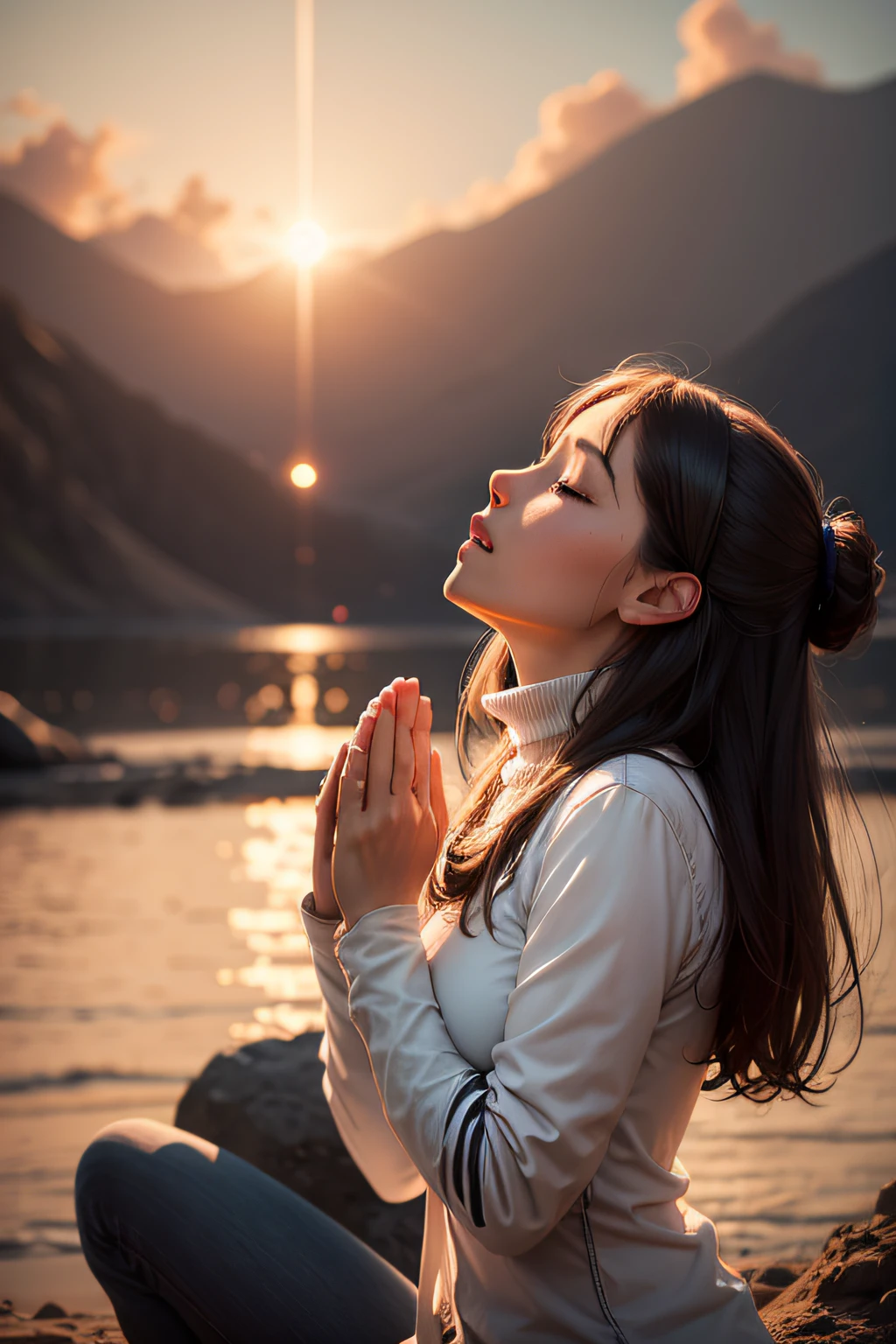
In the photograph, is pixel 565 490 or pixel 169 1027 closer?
pixel 565 490

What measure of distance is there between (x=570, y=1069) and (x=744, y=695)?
0.29 meters

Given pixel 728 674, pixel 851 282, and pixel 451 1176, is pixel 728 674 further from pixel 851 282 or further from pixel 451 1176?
pixel 851 282

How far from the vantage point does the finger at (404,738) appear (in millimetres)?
811

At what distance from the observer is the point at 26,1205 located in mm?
1851

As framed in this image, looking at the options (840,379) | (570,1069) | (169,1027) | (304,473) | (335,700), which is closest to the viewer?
(570,1069)

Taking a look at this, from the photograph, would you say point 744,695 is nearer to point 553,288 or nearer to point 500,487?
point 500,487

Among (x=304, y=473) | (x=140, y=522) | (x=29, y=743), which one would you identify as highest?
(x=140, y=522)

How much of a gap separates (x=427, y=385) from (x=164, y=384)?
434cm

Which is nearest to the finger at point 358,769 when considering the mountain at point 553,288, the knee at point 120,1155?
the knee at point 120,1155

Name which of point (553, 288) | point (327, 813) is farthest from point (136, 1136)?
point (553, 288)

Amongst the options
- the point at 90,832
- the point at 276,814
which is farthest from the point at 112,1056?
the point at 276,814

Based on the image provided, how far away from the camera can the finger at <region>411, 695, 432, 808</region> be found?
84 centimetres

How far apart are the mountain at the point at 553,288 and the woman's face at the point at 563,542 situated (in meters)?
10.1

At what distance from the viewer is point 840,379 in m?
8.95
